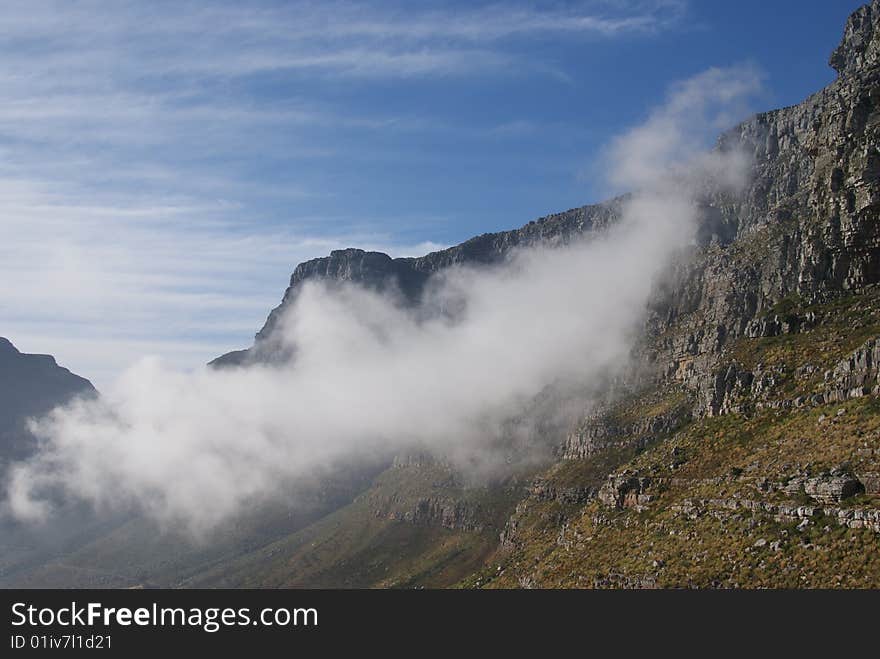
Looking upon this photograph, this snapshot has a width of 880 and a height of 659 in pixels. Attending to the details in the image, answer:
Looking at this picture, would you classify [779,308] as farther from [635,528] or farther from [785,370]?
[635,528]

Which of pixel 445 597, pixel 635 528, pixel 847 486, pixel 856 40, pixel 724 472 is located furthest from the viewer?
pixel 856 40

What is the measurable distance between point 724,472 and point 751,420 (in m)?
15.9

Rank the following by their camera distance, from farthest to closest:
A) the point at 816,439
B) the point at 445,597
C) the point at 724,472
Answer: the point at 724,472, the point at 816,439, the point at 445,597

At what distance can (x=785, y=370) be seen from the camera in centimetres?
13738

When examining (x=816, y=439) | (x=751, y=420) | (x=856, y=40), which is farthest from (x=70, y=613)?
(x=856, y=40)

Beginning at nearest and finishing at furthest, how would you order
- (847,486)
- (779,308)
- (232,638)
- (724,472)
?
(232,638), (847,486), (724,472), (779,308)

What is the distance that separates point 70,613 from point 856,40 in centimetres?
19804

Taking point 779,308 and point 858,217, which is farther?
point 779,308

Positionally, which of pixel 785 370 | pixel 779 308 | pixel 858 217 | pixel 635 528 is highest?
pixel 858 217

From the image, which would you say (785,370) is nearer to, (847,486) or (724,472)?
(724,472)

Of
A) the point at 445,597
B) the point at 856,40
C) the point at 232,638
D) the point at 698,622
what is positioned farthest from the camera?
the point at 856,40

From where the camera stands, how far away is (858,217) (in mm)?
128625

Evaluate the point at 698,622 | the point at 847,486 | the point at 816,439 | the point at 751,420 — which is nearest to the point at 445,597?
the point at 698,622

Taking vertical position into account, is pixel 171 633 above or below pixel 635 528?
above
